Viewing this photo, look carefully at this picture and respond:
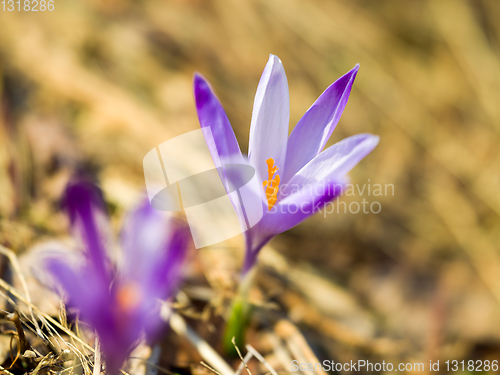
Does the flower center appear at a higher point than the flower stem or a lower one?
higher

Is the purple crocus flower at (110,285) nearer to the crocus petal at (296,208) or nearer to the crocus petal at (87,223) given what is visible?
the crocus petal at (87,223)

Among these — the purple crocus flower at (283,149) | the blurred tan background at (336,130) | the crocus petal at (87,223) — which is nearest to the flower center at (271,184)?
the purple crocus flower at (283,149)

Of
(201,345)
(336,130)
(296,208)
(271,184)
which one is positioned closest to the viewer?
(296,208)

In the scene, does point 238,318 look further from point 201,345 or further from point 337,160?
point 337,160

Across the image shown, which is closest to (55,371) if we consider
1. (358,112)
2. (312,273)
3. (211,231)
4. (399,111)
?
(211,231)

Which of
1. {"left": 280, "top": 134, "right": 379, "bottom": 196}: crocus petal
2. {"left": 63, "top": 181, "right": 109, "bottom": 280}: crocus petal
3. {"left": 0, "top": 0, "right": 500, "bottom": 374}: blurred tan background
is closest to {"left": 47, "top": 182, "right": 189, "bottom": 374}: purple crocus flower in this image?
{"left": 63, "top": 181, "right": 109, "bottom": 280}: crocus petal

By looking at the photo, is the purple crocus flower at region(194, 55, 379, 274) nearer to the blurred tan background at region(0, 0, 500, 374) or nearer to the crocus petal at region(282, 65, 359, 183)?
the crocus petal at region(282, 65, 359, 183)

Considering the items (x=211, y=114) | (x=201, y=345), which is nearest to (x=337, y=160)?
(x=211, y=114)
